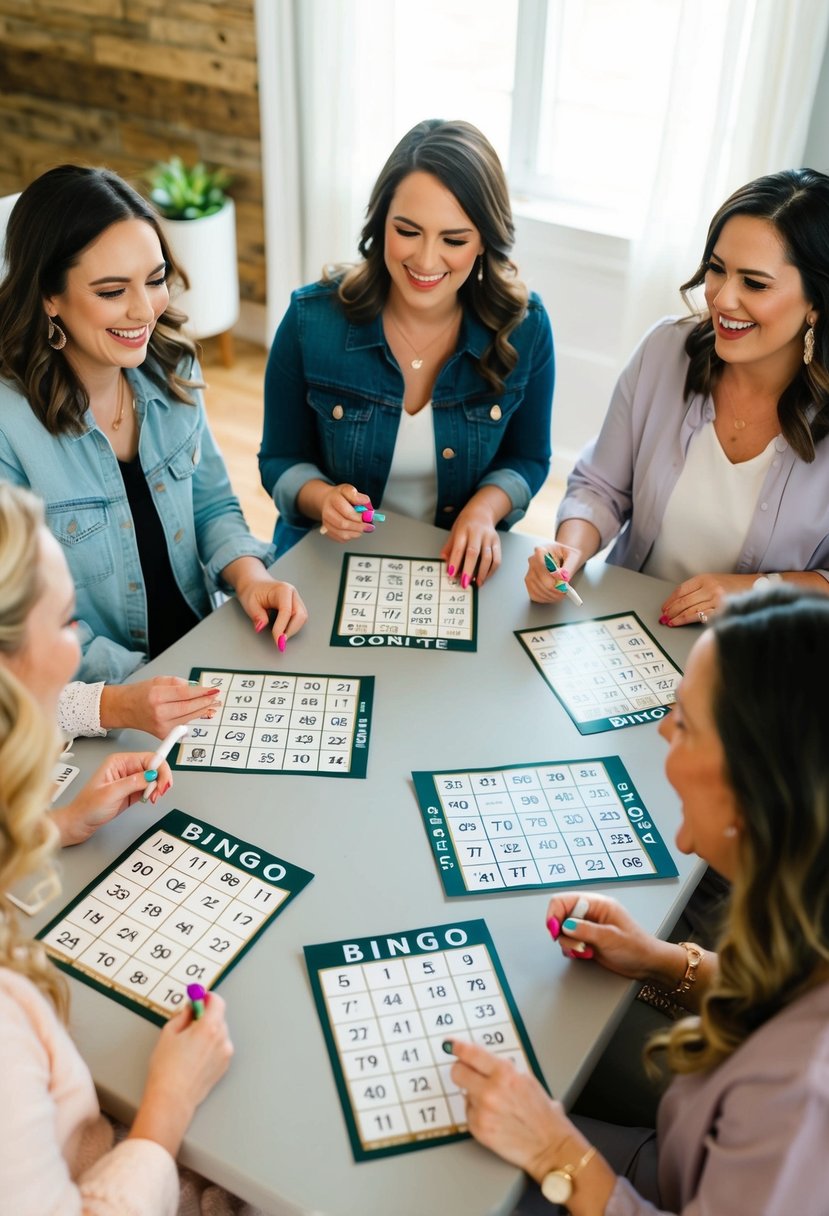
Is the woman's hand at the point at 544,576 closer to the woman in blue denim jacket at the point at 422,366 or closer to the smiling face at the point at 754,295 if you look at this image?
the woman in blue denim jacket at the point at 422,366

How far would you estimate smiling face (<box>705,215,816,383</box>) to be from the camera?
1.60 meters

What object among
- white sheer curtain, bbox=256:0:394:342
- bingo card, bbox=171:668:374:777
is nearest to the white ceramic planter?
white sheer curtain, bbox=256:0:394:342

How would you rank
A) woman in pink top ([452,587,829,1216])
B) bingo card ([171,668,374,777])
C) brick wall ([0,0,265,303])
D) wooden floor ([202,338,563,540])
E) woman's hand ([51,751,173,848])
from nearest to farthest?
woman in pink top ([452,587,829,1216])
woman's hand ([51,751,173,848])
bingo card ([171,668,374,777])
wooden floor ([202,338,563,540])
brick wall ([0,0,265,303])

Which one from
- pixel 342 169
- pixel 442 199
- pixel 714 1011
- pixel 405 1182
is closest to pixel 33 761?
pixel 405 1182

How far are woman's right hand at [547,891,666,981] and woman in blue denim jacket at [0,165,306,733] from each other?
551mm

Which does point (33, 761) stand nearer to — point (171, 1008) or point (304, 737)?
point (171, 1008)

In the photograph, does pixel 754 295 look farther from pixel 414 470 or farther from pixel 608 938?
pixel 608 938

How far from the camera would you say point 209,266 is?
3598 mm

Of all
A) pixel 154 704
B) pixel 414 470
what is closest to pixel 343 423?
pixel 414 470

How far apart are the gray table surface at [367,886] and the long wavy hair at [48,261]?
43 cm

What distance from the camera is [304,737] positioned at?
139 cm

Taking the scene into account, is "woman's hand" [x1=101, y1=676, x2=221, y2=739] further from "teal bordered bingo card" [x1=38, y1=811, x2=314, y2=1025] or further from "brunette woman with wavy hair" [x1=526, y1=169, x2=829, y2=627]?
"brunette woman with wavy hair" [x1=526, y1=169, x2=829, y2=627]

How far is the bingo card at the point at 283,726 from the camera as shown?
135cm

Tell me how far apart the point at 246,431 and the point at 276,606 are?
7.27ft
